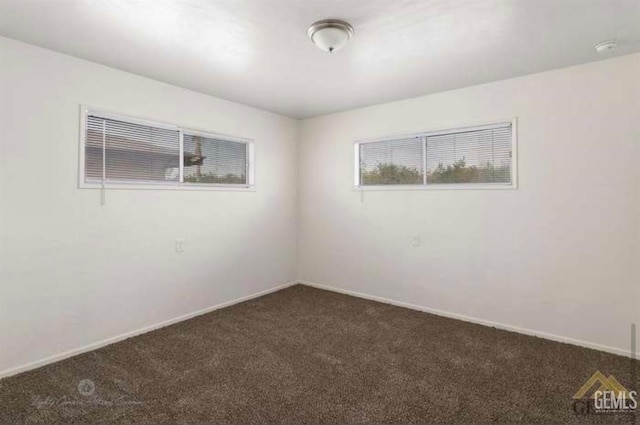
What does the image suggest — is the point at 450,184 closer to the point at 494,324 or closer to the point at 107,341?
the point at 494,324

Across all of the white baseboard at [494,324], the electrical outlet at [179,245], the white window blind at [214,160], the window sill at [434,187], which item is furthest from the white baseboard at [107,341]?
the window sill at [434,187]

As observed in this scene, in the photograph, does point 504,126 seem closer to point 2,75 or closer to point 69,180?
point 69,180

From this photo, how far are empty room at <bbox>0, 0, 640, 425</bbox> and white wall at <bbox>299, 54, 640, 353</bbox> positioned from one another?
0.06 feet

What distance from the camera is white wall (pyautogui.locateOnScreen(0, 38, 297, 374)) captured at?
2.39 metres

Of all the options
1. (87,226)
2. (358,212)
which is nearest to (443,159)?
(358,212)

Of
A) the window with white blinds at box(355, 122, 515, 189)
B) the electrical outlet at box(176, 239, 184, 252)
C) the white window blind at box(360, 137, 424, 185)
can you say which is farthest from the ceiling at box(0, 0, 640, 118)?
the electrical outlet at box(176, 239, 184, 252)

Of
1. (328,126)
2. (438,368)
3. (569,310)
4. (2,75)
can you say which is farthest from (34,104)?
(569,310)

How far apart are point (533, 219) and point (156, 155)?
3.57 m

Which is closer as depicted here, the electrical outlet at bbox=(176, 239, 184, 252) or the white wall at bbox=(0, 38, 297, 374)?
the white wall at bbox=(0, 38, 297, 374)

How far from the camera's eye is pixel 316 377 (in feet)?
7.75

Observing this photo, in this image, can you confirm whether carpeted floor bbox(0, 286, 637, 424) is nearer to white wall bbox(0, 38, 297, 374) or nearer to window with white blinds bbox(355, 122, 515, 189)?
white wall bbox(0, 38, 297, 374)

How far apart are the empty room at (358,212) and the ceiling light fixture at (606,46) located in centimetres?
2

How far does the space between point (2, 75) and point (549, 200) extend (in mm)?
4316

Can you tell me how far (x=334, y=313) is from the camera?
11.9 ft
